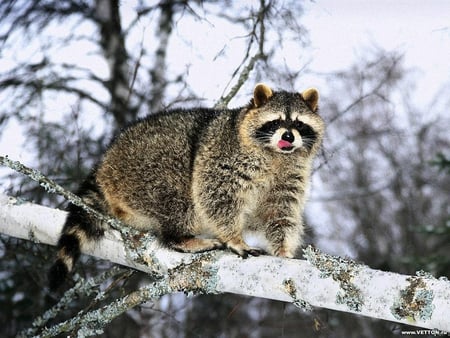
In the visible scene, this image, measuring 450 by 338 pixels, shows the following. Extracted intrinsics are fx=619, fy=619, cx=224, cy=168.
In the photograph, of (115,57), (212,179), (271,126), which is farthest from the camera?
(115,57)

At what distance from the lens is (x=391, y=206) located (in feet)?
65.0

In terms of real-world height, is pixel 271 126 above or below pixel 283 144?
above

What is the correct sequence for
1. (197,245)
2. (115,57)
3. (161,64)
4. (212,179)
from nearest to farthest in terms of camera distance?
(197,245), (212,179), (115,57), (161,64)

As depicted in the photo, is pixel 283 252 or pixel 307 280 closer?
pixel 307 280

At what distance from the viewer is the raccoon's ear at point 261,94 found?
14.9 feet

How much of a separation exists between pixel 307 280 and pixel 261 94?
5.98ft

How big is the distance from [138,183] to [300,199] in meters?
1.19

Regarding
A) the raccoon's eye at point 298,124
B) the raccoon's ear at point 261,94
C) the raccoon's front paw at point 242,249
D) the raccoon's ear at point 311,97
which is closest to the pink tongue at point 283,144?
the raccoon's eye at point 298,124

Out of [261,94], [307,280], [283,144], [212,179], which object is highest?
[261,94]

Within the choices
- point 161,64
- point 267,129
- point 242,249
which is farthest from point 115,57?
point 242,249

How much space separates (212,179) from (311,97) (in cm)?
106

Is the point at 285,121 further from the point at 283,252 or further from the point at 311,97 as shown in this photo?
the point at 283,252

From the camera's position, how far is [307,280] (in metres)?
3.11

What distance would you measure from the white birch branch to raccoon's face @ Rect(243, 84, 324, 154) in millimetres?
1007
